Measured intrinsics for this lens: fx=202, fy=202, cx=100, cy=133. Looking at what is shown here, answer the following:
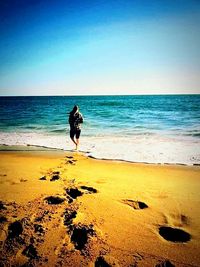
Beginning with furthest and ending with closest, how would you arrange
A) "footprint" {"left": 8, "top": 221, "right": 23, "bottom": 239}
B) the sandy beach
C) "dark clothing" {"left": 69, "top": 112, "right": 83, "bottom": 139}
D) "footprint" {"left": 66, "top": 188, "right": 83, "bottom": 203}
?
"dark clothing" {"left": 69, "top": 112, "right": 83, "bottom": 139}, "footprint" {"left": 66, "top": 188, "right": 83, "bottom": 203}, "footprint" {"left": 8, "top": 221, "right": 23, "bottom": 239}, the sandy beach

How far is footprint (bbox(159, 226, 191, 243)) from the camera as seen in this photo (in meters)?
2.89

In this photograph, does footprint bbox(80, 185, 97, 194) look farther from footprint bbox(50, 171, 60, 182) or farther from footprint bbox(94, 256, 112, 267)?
footprint bbox(94, 256, 112, 267)

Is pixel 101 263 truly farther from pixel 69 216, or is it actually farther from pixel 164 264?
pixel 69 216

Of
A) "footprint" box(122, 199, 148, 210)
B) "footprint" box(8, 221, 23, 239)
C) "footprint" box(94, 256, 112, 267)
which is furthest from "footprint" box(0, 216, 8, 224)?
"footprint" box(122, 199, 148, 210)

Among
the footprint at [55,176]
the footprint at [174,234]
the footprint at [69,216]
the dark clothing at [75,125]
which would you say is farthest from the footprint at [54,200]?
the dark clothing at [75,125]

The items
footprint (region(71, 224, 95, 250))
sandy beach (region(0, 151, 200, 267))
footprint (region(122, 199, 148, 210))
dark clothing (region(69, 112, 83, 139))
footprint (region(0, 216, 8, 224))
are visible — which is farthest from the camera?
dark clothing (region(69, 112, 83, 139))

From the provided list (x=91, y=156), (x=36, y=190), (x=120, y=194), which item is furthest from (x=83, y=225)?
(x=91, y=156)

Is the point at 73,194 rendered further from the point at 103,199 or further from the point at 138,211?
the point at 138,211

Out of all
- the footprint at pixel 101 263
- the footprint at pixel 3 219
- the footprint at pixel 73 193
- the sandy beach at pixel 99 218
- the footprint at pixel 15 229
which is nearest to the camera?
the footprint at pixel 101 263

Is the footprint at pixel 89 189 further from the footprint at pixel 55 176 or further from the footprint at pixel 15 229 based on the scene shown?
the footprint at pixel 15 229

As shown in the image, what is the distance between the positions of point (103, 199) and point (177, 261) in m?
1.72

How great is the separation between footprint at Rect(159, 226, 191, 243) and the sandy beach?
0.01 meters

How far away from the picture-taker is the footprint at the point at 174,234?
2.89 meters

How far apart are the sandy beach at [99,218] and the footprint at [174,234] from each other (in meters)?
0.01
